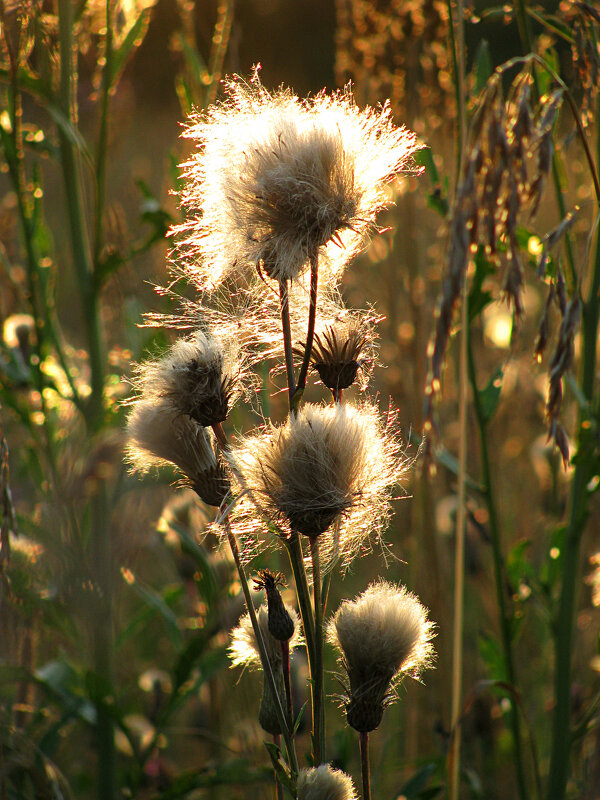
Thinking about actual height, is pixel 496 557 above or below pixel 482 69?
below

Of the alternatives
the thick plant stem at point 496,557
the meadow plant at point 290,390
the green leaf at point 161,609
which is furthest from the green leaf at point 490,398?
the green leaf at point 161,609

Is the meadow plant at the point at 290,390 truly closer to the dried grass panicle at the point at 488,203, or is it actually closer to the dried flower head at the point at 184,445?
the dried flower head at the point at 184,445

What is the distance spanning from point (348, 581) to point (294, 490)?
1959 millimetres

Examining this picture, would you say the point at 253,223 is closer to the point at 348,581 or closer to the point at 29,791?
the point at 29,791

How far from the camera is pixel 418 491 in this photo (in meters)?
1.83

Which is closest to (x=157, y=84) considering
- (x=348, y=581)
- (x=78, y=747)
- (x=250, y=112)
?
(x=348, y=581)

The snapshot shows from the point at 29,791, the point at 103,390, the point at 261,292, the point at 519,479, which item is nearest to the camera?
the point at 261,292

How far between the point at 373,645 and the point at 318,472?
0.20m

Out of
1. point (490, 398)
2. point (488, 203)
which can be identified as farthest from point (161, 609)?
point (488, 203)

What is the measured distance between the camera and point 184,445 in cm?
90

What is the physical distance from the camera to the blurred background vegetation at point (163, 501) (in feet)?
3.51

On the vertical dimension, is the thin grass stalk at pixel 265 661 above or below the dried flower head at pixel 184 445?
below

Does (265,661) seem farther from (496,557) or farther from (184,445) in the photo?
(496,557)

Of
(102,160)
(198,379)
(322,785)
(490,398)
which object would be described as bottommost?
(322,785)
